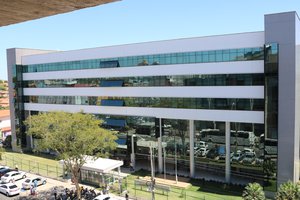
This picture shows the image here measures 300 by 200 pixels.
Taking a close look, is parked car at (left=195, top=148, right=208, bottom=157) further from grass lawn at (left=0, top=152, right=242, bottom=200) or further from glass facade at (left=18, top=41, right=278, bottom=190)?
grass lawn at (left=0, top=152, right=242, bottom=200)

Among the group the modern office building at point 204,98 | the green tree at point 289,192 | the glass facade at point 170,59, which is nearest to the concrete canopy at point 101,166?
the modern office building at point 204,98

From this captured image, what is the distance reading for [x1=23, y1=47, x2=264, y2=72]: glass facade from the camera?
30667mm

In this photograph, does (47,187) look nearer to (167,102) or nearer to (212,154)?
(167,102)

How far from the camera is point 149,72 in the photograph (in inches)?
1446

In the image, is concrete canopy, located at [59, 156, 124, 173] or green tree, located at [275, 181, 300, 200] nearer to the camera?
green tree, located at [275, 181, 300, 200]

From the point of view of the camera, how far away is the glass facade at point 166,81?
30656 mm

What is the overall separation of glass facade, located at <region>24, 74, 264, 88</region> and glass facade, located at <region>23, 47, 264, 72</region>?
1.77m

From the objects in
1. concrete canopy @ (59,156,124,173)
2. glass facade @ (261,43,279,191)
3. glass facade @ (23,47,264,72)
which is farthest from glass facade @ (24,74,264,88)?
concrete canopy @ (59,156,124,173)

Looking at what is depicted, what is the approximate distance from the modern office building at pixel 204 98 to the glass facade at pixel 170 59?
0.11 metres

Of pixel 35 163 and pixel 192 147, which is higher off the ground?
pixel 192 147

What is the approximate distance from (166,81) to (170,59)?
2.68m

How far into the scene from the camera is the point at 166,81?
35500 mm

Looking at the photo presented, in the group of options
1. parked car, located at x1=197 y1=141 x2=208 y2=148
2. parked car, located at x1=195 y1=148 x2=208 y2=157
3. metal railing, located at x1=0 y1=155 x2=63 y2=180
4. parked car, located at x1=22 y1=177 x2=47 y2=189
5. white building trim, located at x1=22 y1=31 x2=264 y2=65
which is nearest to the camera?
white building trim, located at x1=22 y1=31 x2=264 y2=65

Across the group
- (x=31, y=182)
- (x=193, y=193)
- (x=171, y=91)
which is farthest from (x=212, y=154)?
(x=31, y=182)
